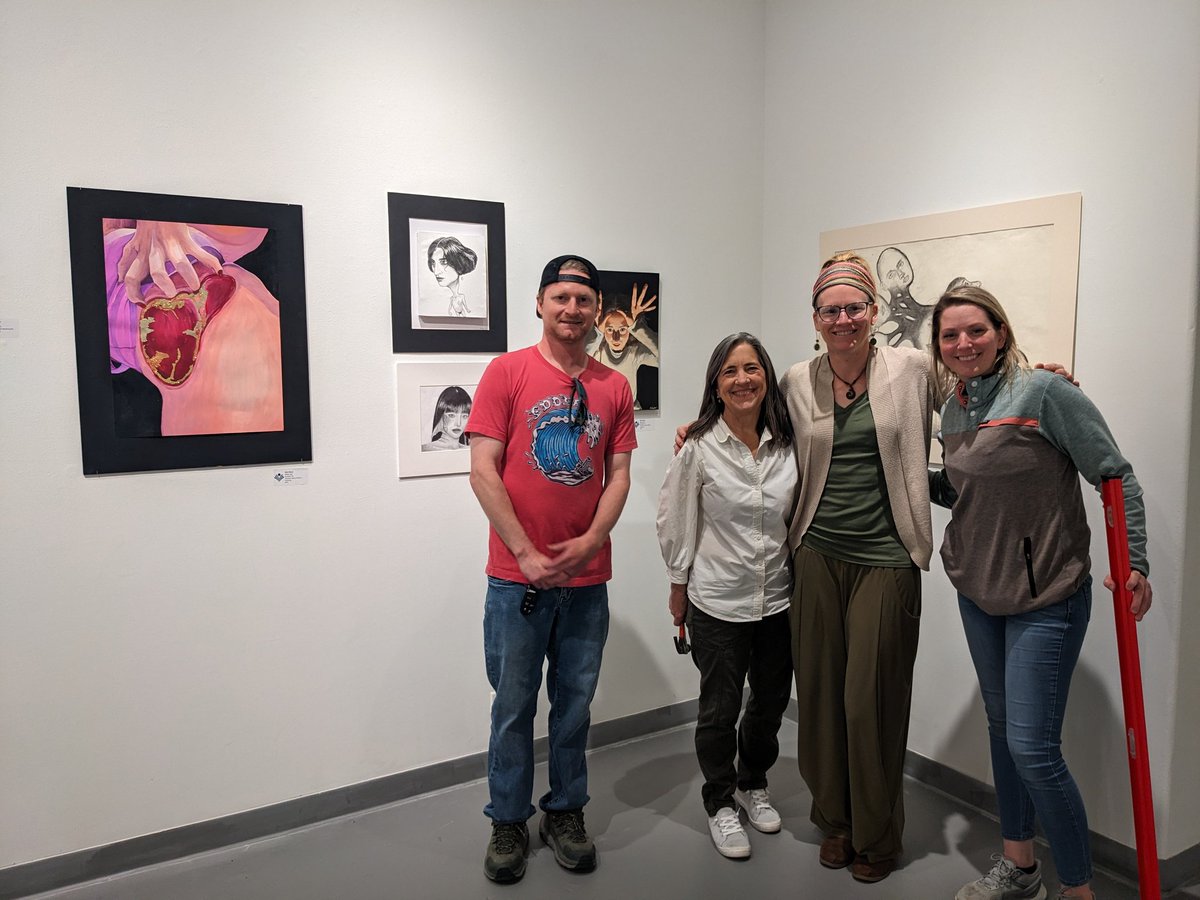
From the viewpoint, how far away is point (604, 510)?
2.41 metres

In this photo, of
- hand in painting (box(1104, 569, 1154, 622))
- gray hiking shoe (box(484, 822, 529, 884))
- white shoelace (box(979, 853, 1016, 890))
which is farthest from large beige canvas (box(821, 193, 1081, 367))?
gray hiking shoe (box(484, 822, 529, 884))

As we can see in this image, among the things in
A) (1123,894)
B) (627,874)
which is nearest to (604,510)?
(627,874)

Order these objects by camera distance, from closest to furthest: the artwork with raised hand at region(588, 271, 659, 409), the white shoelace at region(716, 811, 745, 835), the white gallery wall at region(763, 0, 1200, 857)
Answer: the white gallery wall at region(763, 0, 1200, 857), the white shoelace at region(716, 811, 745, 835), the artwork with raised hand at region(588, 271, 659, 409)

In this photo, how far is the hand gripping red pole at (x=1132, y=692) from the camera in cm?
196

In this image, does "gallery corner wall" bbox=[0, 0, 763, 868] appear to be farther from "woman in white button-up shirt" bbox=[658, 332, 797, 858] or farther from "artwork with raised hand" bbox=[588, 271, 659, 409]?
"woman in white button-up shirt" bbox=[658, 332, 797, 858]

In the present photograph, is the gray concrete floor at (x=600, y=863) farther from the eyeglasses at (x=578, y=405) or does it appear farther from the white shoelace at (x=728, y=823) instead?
the eyeglasses at (x=578, y=405)

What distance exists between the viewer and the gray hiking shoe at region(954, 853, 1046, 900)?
88.7 inches

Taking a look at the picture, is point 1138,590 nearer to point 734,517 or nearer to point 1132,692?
point 1132,692

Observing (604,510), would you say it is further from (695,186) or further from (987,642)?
(695,186)

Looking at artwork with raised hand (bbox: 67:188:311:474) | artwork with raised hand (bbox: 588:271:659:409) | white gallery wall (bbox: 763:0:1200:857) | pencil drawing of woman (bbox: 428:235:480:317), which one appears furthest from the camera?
artwork with raised hand (bbox: 588:271:659:409)

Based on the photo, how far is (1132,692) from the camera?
2.00m

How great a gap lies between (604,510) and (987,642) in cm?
110

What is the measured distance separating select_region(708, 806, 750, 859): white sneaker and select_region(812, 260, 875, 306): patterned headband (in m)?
1.64

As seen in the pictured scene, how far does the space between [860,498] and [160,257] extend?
2.13 metres
